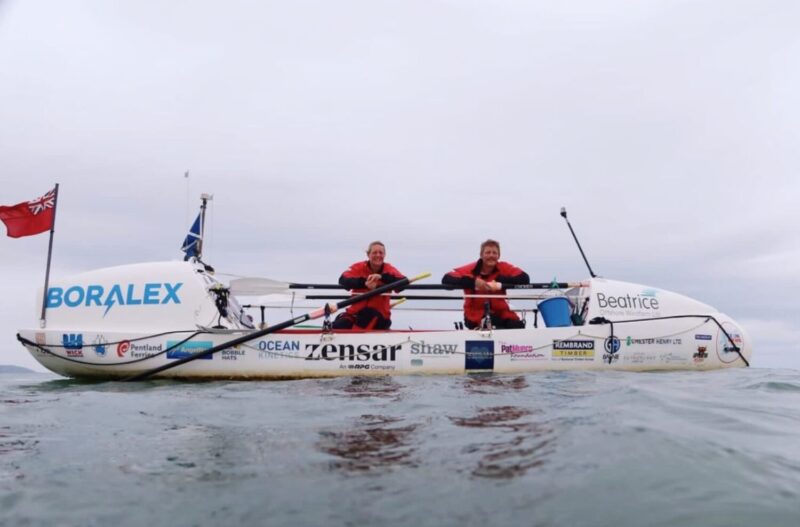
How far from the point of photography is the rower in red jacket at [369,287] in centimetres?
982

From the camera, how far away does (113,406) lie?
591 centimetres

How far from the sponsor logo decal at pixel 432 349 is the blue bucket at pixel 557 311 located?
173cm

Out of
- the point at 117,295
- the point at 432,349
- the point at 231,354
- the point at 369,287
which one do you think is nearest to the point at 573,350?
the point at 432,349

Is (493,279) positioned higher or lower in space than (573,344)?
higher

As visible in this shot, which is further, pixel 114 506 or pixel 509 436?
pixel 509 436

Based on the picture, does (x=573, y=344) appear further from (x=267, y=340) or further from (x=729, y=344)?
(x=267, y=340)

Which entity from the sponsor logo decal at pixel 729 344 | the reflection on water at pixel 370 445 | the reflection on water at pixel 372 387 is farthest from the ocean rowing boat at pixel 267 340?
the reflection on water at pixel 370 445

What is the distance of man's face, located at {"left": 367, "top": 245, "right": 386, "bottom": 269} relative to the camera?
9805 millimetres

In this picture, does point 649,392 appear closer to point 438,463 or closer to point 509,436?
point 509,436

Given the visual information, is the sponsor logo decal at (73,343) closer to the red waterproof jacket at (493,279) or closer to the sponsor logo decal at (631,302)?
the red waterproof jacket at (493,279)

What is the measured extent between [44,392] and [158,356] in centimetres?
164

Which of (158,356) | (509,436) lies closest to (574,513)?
(509,436)

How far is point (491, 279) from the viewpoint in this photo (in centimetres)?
1004

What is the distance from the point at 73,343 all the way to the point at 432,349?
5.43 metres
